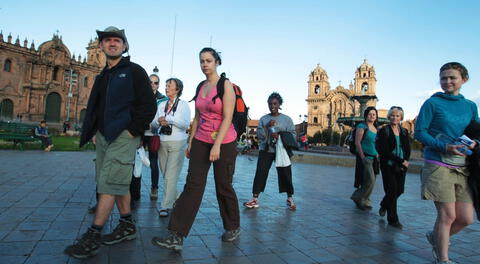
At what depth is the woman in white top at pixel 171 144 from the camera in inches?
168

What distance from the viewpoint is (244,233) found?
3703 millimetres

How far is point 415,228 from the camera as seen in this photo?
4480mm

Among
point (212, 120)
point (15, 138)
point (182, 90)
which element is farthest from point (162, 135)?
point (15, 138)

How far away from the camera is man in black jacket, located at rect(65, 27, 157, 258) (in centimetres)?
291

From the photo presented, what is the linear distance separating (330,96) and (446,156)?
91500 mm

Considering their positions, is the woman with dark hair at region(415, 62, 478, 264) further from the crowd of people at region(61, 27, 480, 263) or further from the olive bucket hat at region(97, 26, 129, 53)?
the olive bucket hat at region(97, 26, 129, 53)

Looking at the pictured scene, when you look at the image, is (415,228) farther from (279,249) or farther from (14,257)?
(14,257)

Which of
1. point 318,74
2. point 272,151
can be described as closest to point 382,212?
point 272,151

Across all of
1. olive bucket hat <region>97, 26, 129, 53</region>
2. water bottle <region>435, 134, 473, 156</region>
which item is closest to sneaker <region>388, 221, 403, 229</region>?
water bottle <region>435, 134, 473, 156</region>

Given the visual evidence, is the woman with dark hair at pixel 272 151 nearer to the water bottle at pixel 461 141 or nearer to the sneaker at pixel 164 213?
the sneaker at pixel 164 213

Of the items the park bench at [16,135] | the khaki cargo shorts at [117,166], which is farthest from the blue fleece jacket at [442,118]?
the park bench at [16,135]

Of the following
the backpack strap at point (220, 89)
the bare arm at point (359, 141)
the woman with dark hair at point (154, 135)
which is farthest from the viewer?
the bare arm at point (359, 141)

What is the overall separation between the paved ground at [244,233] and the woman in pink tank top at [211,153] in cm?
28

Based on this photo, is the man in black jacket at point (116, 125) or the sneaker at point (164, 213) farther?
the sneaker at point (164, 213)
